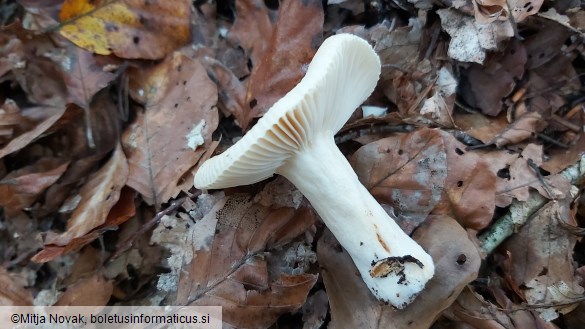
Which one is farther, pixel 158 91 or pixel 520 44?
pixel 158 91

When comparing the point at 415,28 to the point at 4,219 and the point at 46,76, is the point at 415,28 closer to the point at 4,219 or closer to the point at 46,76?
the point at 46,76

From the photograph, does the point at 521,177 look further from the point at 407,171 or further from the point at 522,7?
the point at 522,7

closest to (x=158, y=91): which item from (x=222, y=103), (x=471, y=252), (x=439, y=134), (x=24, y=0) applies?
(x=222, y=103)

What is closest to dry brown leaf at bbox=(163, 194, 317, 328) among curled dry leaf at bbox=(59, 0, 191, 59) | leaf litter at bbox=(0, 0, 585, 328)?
leaf litter at bbox=(0, 0, 585, 328)

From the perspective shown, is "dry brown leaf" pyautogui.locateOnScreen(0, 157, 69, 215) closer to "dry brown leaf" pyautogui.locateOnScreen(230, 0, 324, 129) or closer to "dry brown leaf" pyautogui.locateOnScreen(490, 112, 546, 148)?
"dry brown leaf" pyautogui.locateOnScreen(230, 0, 324, 129)

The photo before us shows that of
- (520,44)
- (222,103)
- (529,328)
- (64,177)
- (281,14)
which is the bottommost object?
(529,328)

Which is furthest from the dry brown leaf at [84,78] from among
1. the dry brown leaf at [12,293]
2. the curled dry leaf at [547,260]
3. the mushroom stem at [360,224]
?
the curled dry leaf at [547,260]
